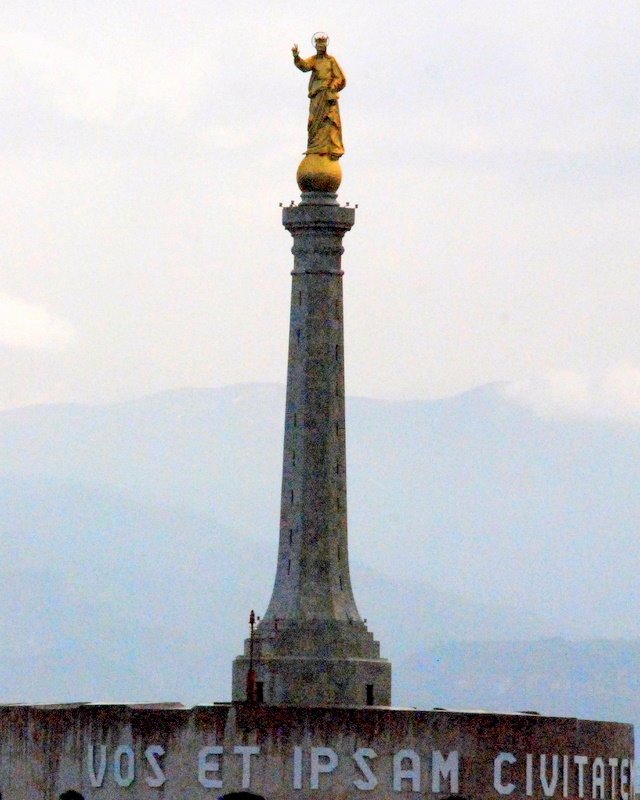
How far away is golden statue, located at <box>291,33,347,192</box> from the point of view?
11144 cm

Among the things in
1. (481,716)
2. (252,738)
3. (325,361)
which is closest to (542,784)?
(481,716)

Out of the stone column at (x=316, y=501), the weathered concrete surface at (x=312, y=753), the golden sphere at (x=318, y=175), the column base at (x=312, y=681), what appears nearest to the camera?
the weathered concrete surface at (x=312, y=753)

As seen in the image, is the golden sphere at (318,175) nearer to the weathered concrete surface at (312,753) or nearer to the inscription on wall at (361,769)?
the weathered concrete surface at (312,753)

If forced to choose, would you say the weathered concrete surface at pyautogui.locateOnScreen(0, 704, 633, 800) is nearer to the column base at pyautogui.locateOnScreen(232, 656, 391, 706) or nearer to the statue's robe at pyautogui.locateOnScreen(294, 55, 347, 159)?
the column base at pyautogui.locateOnScreen(232, 656, 391, 706)

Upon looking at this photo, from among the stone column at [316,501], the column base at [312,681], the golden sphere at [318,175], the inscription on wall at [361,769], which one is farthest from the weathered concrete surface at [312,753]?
the golden sphere at [318,175]

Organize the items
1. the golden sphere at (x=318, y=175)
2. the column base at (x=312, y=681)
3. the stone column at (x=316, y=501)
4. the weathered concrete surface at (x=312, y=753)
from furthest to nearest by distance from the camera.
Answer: the golden sphere at (x=318, y=175) < the stone column at (x=316, y=501) < the column base at (x=312, y=681) < the weathered concrete surface at (x=312, y=753)

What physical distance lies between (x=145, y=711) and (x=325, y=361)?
16.5 metres

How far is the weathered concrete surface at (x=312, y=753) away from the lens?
99250mm

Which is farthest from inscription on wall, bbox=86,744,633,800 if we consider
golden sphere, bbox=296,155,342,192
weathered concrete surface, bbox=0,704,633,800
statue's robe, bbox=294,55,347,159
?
statue's robe, bbox=294,55,347,159

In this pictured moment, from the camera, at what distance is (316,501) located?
109625 mm

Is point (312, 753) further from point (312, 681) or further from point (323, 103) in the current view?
point (323, 103)

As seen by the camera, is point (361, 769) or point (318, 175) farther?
point (318, 175)

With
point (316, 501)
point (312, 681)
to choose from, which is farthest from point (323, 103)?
point (312, 681)

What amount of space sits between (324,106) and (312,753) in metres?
26.4
